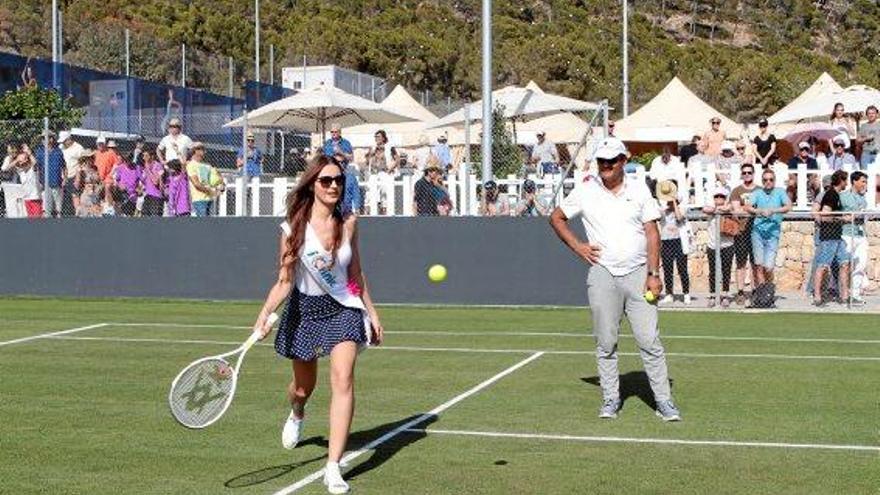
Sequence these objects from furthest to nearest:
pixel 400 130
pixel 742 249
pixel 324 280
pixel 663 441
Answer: pixel 400 130 < pixel 742 249 < pixel 663 441 < pixel 324 280

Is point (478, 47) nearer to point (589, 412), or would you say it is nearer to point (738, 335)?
point (738, 335)

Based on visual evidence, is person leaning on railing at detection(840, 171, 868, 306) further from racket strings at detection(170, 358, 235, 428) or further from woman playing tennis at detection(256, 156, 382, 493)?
racket strings at detection(170, 358, 235, 428)

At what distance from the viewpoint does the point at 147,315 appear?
63.1 ft

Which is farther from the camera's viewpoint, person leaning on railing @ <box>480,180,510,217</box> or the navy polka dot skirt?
person leaning on railing @ <box>480,180,510,217</box>

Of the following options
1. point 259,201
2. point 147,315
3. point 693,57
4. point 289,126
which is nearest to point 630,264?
point 147,315

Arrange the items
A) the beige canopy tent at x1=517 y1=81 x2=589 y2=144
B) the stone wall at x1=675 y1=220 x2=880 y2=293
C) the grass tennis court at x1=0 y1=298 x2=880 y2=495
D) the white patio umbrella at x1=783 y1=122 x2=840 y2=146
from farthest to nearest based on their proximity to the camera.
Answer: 1. the beige canopy tent at x1=517 y1=81 x2=589 y2=144
2. the white patio umbrella at x1=783 y1=122 x2=840 y2=146
3. the stone wall at x1=675 y1=220 x2=880 y2=293
4. the grass tennis court at x1=0 y1=298 x2=880 y2=495

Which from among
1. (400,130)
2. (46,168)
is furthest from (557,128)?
(46,168)

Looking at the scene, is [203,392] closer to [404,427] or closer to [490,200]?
[404,427]

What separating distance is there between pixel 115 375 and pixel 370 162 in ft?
42.8

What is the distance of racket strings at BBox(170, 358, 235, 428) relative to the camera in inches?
323

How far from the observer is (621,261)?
410 inches

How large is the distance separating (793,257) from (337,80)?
24.7 meters

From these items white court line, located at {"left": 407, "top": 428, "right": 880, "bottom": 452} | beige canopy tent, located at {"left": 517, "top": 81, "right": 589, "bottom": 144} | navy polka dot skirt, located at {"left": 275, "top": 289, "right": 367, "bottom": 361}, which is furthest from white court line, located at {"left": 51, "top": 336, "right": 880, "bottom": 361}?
beige canopy tent, located at {"left": 517, "top": 81, "right": 589, "bottom": 144}

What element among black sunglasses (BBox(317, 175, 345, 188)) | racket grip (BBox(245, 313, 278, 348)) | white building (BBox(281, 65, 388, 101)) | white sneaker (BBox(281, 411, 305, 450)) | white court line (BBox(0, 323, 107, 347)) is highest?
white building (BBox(281, 65, 388, 101))
